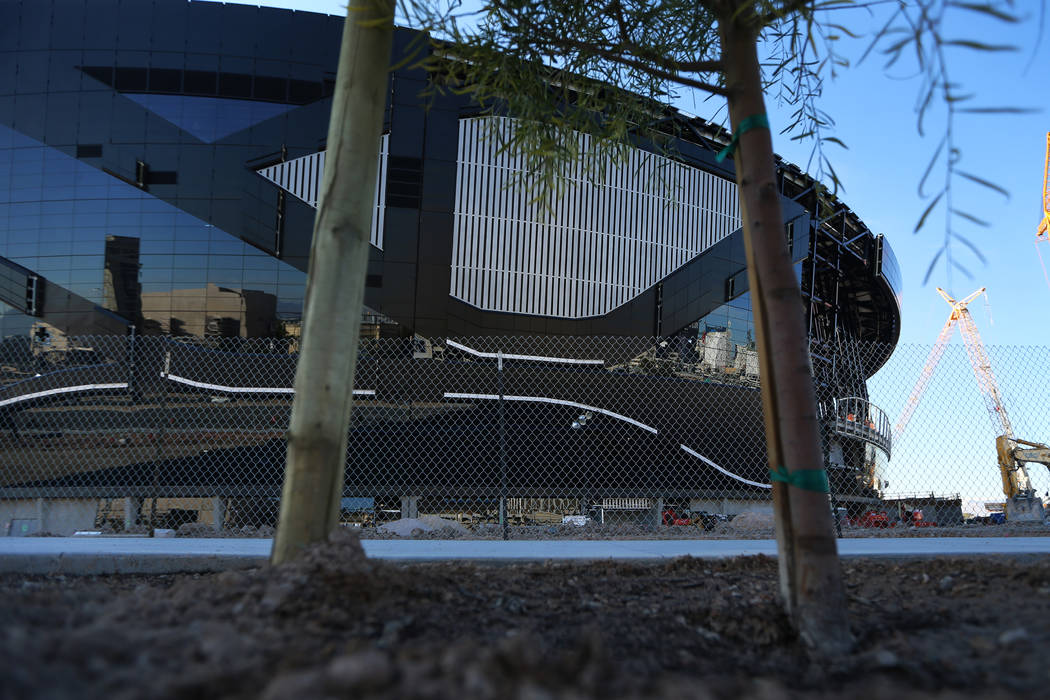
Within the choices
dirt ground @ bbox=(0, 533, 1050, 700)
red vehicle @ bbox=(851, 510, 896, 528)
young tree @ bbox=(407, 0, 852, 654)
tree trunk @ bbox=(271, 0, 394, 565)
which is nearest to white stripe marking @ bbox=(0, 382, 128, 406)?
dirt ground @ bbox=(0, 533, 1050, 700)

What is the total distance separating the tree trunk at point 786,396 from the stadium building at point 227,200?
14225mm

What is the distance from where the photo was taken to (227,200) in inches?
662

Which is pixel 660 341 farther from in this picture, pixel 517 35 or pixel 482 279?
pixel 517 35

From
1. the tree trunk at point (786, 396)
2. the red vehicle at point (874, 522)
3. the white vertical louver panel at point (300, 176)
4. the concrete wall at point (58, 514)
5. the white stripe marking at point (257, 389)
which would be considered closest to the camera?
the tree trunk at point (786, 396)

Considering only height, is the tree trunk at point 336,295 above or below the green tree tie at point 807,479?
above

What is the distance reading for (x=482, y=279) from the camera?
17.5 meters

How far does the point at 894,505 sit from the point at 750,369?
844cm

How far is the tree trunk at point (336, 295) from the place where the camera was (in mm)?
2287

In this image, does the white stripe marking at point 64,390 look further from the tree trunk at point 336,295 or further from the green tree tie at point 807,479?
the green tree tie at point 807,479

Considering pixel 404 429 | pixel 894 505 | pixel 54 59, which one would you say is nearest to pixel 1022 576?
pixel 404 429

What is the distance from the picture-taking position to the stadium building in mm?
16812

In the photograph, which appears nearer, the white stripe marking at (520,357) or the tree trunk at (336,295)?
the tree trunk at (336,295)

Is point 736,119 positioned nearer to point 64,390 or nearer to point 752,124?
point 752,124


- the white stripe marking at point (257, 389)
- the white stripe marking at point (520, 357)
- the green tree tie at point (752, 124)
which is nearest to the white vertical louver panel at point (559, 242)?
the white stripe marking at point (520, 357)
